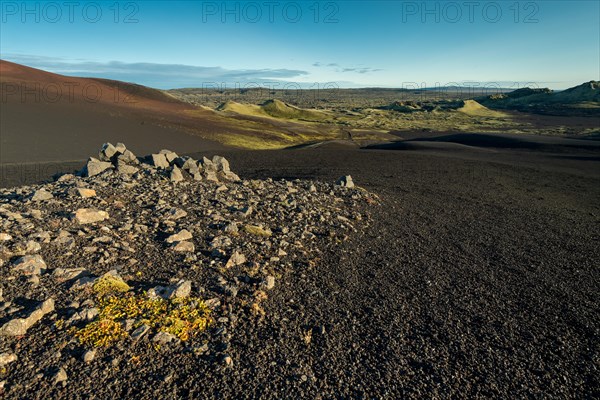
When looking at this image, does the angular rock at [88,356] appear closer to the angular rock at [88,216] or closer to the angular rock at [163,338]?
the angular rock at [163,338]

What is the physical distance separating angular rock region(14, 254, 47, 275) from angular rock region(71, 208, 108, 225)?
2581 mm

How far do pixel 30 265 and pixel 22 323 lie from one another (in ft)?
7.19

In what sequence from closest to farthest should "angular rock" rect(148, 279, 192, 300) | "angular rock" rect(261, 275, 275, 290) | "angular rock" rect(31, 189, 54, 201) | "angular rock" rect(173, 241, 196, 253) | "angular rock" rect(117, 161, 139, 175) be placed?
"angular rock" rect(148, 279, 192, 300)
"angular rock" rect(261, 275, 275, 290)
"angular rock" rect(173, 241, 196, 253)
"angular rock" rect(31, 189, 54, 201)
"angular rock" rect(117, 161, 139, 175)

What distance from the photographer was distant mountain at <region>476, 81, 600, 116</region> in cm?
13262

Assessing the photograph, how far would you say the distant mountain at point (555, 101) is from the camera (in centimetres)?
13262

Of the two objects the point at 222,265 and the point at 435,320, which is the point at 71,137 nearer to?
the point at 222,265

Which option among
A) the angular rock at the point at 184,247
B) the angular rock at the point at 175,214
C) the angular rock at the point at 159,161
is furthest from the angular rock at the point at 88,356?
the angular rock at the point at 159,161

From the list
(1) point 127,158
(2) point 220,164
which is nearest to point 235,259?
(2) point 220,164

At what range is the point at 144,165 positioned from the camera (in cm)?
1858

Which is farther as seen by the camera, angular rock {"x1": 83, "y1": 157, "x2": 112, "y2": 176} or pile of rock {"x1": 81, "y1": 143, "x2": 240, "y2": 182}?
pile of rock {"x1": 81, "y1": 143, "x2": 240, "y2": 182}

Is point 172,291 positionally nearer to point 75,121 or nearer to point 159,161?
point 159,161

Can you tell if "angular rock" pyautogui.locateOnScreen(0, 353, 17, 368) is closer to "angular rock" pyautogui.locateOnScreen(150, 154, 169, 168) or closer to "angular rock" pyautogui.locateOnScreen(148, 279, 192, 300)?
"angular rock" pyautogui.locateOnScreen(148, 279, 192, 300)

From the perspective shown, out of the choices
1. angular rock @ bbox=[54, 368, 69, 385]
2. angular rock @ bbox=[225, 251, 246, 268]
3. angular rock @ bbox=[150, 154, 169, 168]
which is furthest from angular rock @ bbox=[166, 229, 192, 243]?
angular rock @ bbox=[150, 154, 169, 168]

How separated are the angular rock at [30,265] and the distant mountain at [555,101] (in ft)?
517
